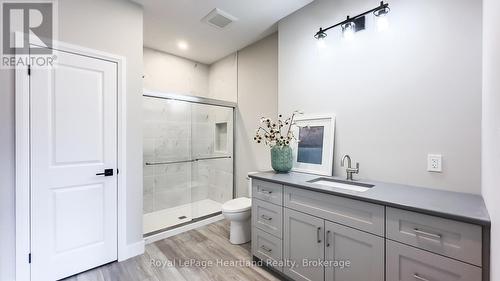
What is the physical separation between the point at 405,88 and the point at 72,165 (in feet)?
9.41

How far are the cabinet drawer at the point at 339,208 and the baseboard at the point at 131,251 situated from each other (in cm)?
165

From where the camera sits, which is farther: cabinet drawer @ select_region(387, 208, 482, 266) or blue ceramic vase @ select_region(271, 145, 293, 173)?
blue ceramic vase @ select_region(271, 145, 293, 173)

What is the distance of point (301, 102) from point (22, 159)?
251 centimetres

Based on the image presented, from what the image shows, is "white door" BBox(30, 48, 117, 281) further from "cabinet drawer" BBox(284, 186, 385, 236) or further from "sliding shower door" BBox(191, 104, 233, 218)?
"cabinet drawer" BBox(284, 186, 385, 236)

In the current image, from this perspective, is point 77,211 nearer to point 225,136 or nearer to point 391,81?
point 225,136

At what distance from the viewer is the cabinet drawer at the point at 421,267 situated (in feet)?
3.43

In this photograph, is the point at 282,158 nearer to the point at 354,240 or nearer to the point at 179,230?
the point at 354,240

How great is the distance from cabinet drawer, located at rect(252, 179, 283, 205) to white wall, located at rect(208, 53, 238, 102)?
189cm

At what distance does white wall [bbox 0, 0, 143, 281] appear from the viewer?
165 centimetres

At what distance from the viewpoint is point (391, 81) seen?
172 centimetres

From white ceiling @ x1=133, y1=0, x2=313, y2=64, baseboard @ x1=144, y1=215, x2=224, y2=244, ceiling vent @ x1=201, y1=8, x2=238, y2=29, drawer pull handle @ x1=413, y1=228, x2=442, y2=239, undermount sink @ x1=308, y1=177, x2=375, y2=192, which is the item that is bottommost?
baseboard @ x1=144, y1=215, x2=224, y2=244

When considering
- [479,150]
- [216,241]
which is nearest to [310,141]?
[479,150]

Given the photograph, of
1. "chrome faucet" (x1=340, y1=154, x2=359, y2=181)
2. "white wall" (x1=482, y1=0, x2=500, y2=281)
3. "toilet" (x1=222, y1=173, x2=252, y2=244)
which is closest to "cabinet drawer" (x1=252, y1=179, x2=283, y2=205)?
"toilet" (x1=222, y1=173, x2=252, y2=244)

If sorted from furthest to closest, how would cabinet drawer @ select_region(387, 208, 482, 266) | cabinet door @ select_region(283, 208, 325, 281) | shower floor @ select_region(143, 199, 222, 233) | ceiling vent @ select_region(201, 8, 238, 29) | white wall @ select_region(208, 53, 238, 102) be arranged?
1. white wall @ select_region(208, 53, 238, 102)
2. shower floor @ select_region(143, 199, 222, 233)
3. ceiling vent @ select_region(201, 8, 238, 29)
4. cabinet door @ select_region(283, 208, 325, 281)
5. cabinet drawer @ select_region(387, 208, 482, 266)
